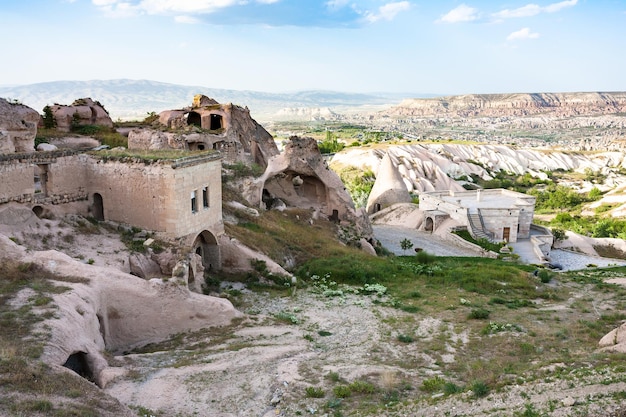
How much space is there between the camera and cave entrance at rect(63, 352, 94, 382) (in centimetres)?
1084

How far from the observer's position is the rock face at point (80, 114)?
107 ft

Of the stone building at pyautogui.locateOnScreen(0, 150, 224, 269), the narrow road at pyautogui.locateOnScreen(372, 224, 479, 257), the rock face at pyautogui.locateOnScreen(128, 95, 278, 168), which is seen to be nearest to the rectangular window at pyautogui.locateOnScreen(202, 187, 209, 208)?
the stone building at pyautogui.locateOnScreen(0, 150, 224, 269)

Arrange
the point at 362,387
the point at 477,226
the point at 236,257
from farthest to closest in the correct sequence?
the point at 477,226, the point at 236,257, the point at 362,387

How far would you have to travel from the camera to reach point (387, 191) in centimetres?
4706

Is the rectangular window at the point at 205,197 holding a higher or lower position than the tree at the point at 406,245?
higher

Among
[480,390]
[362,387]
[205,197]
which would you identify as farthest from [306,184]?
[480,390]

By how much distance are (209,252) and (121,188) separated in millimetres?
3835

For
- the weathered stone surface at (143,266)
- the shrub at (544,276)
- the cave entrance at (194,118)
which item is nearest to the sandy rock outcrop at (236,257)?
the weathered stone surface at (143,266)

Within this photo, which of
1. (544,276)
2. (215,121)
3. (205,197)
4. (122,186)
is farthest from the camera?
(215,121)

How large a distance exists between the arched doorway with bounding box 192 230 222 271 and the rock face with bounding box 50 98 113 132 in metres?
16.6

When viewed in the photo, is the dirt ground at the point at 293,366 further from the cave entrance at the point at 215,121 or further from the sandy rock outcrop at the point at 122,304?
the cave entrance at the point at 215,121

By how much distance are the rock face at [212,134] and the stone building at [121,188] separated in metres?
10.9

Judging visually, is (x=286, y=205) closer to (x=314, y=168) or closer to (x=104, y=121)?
(x=314, y=168)

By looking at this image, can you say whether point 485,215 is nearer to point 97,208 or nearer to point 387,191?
point 387,191
